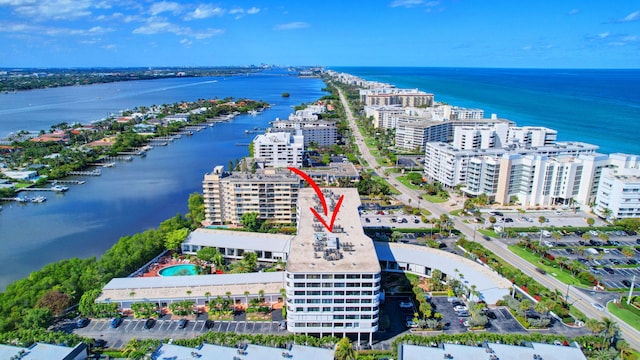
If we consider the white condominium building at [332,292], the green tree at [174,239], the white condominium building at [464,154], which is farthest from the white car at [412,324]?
the white condominium building at [464,154]

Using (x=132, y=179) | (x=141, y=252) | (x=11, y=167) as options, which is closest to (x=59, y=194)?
(x=132, y=179)

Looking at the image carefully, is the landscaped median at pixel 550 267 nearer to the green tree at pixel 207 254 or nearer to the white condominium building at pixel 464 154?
the white condominium building at pixel 464 154

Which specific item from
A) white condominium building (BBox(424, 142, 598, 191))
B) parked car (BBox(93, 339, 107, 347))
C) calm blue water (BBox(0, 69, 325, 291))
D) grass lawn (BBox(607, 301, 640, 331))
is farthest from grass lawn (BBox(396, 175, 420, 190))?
parked car (BBox(93, 339, 107, 347))

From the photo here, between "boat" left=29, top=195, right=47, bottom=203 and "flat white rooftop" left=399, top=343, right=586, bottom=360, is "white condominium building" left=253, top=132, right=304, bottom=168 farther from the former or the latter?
"flat white rooftop" left=399, top=343, right=586, bottom=360

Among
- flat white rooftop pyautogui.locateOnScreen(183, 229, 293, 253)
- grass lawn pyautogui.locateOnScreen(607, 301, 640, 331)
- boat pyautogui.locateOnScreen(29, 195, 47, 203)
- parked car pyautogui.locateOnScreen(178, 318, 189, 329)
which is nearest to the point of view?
parked car pyautogui.locateOnScreen(178, 318, 189, 329)

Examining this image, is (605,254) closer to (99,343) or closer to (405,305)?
(405,305)
